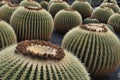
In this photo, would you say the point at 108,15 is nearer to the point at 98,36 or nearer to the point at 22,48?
the point at 98,36

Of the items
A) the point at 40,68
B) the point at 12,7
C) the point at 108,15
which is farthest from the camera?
the point at 108,15

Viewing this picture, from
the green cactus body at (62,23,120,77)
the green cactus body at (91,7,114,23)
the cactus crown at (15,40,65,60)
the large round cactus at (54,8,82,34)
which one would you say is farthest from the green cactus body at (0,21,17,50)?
the green cactus body at (91,7,114,23)

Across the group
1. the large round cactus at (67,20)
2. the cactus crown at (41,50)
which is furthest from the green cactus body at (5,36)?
the large round cactus at (67,20)

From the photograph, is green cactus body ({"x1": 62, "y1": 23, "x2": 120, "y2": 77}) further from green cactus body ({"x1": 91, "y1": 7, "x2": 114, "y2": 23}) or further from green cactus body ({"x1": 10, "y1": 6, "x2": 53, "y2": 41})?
green cactus body ({"x1": 91, "y1": 7, "x2": 114, "y2": 23})

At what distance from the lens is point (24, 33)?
241 inches

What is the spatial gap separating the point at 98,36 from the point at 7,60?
7.52 feet

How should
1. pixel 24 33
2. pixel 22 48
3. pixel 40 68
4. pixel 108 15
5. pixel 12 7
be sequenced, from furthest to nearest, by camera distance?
pixel 108 15
pixel 12 7
pixel 24 33
pixel 22 48
pixel 40 68

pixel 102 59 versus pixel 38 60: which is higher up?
pixel 38 60

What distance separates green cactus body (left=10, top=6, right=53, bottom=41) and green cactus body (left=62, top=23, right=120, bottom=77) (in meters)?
1.19

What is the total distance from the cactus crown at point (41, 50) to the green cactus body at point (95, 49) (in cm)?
167

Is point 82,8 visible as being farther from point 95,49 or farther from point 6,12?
point 95,49

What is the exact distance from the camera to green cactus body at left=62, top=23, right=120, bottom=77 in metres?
4.80

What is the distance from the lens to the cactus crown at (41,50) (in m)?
2.87

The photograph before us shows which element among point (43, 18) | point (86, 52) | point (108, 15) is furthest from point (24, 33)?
point (108, 15)
